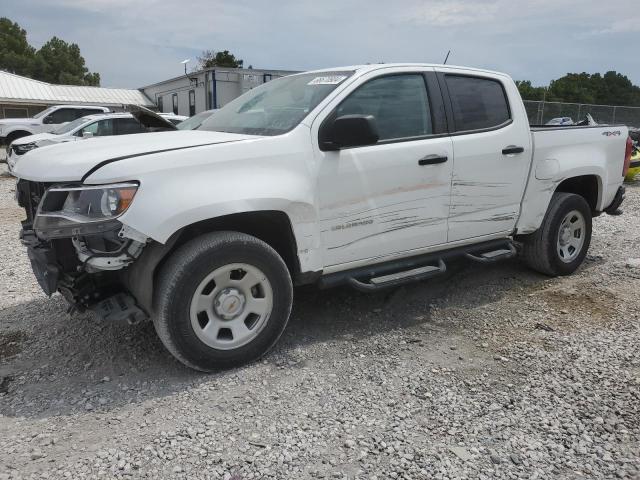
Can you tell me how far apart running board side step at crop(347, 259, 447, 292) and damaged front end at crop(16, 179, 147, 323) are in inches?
57.2

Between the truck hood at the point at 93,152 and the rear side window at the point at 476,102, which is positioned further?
the rear side window at the point at 476,102

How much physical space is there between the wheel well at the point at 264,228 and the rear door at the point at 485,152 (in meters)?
1.39

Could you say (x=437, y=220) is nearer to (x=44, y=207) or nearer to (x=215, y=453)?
(x=215, y=453)

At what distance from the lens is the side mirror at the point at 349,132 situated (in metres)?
3.39

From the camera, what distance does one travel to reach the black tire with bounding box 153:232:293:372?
3062 mm

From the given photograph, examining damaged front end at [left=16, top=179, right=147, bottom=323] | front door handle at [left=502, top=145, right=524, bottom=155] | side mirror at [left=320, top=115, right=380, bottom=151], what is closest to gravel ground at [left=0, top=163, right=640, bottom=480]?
damaged front end at [left=16, top=179, right=147, bottom=323]

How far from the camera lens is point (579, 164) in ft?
16.6

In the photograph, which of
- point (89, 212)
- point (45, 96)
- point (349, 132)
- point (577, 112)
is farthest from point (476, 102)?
point (45, 96)

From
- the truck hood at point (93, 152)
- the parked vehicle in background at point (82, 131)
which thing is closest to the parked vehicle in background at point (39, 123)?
the parked vehicle in background at point (82, 131)

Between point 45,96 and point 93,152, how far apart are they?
3847cm

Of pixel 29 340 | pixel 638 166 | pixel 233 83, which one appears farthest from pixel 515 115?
pixel 233 83

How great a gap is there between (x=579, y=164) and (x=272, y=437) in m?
3.99

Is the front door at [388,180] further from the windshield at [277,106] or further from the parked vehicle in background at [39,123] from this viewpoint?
the parked vehicle in background at [39,123]

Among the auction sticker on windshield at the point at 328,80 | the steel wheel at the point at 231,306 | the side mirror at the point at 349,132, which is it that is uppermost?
the auction sticker on windshield at the point at 328,80
